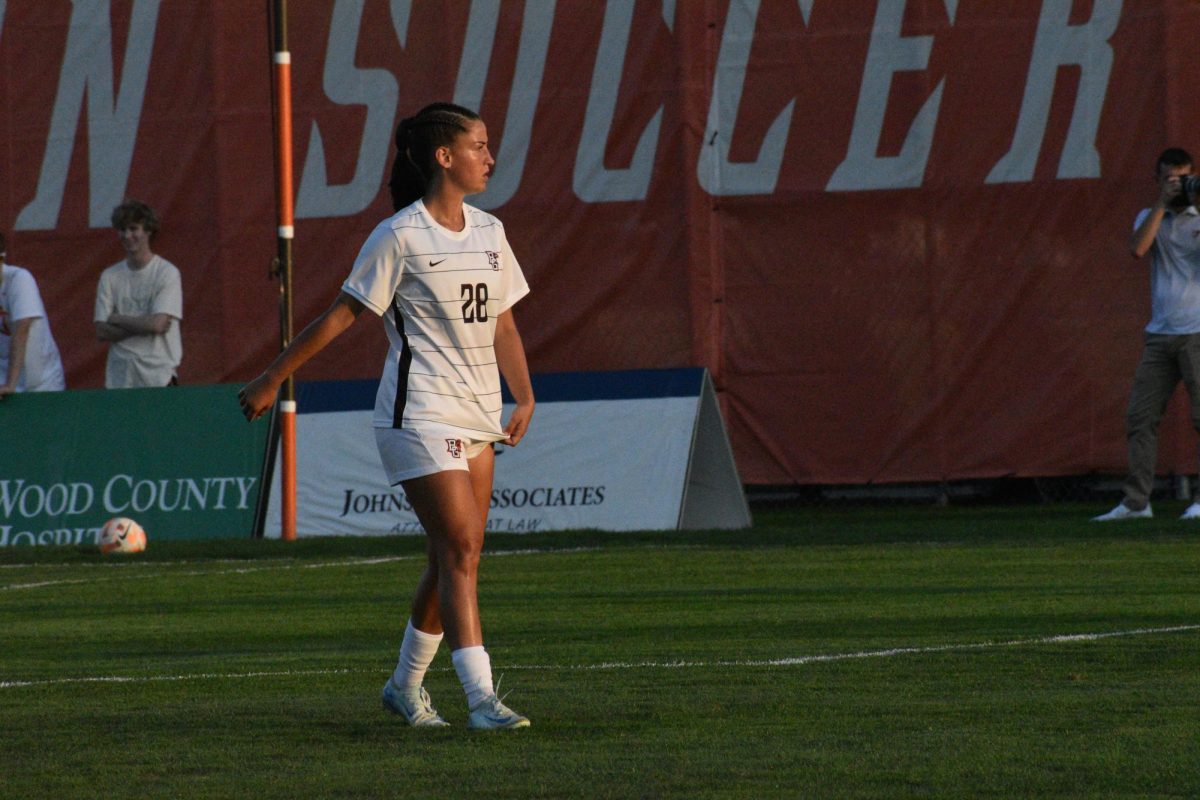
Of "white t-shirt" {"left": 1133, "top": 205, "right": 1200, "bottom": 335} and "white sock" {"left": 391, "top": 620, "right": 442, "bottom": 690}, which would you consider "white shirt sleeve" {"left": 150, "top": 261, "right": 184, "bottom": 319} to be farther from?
"white sock" {"left": 391, "top": 620, "right": 442, "bottom": 690}

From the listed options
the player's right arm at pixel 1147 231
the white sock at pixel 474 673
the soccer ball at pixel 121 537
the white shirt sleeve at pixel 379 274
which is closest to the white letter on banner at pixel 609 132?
the player's right arm at pixel 1147 231

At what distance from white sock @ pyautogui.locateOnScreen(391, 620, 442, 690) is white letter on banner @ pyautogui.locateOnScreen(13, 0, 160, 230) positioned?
41.4ft

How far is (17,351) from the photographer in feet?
48.3

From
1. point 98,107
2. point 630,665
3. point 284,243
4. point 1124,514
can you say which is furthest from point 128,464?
point 630,665

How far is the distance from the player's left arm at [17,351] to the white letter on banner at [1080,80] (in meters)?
7.44

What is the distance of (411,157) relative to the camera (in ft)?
20.2

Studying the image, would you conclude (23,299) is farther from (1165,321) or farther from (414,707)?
(414,707)

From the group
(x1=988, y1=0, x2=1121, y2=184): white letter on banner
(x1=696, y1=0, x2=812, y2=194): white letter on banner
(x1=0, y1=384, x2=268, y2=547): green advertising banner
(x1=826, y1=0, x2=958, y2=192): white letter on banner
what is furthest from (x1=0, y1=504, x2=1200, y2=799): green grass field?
(x1=696, y1=0, x2=812, y2=194): white letter on banner

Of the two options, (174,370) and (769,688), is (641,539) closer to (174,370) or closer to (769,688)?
(174,370)

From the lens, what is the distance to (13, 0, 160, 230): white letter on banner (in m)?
17.9

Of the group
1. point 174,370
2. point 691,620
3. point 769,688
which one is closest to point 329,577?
point 691,620

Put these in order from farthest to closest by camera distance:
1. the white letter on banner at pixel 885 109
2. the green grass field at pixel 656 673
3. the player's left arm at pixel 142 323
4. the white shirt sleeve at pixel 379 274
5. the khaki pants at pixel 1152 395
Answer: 1. the white letter on banner at pixel 885 109
2. the player's left arm at pixel 142 323
3. the khaki pants at pixel 1152 395
4. the white shirt sleeve at pixel 379 274
5. the green grass field at pixel 656 673

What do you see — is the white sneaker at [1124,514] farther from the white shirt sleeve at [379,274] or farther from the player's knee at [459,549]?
the white shirt sleeve at [379,274]

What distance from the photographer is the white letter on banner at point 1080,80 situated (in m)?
15.9
